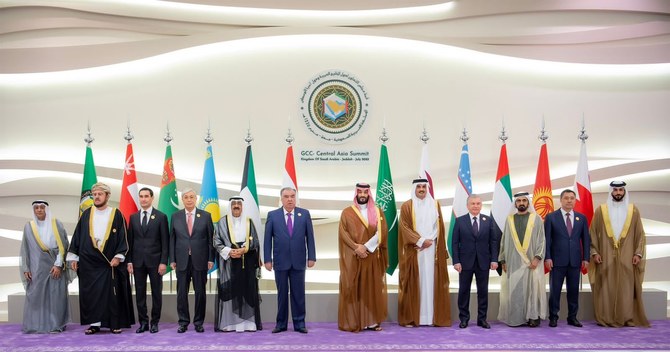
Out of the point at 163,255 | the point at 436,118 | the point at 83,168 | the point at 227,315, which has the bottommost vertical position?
the point at 227,315

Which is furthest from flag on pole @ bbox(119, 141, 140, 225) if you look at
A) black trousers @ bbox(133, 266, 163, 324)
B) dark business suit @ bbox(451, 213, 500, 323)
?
dark business suit @ bbox(451, 213, 500, 323)

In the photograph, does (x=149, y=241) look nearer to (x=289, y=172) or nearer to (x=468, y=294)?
(x=289, y=172)

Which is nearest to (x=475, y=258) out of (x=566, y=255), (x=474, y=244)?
(x=474, y=244)

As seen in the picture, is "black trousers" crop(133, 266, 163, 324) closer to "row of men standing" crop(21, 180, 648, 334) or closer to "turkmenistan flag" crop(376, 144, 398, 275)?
"row of men standing" crop(21, 180, 648, 334)

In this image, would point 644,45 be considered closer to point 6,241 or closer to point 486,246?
point 486,246

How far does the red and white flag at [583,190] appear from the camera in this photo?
236 inches

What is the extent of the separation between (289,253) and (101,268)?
5.40 ft

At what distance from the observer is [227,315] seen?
5.21 metres

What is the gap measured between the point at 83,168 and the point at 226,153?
1.54 m

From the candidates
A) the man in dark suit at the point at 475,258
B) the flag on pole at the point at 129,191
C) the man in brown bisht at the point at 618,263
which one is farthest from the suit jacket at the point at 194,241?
the man in brown bisht at the point at 618,263

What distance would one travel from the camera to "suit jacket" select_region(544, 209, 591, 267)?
5406mm

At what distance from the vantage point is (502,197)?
239 inches

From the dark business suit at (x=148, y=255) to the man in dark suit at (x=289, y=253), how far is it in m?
0.92

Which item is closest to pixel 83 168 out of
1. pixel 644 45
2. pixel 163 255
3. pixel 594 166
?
pixel 163 255
